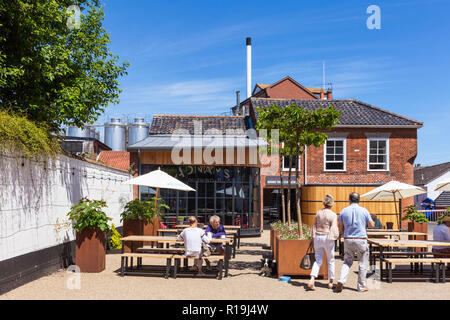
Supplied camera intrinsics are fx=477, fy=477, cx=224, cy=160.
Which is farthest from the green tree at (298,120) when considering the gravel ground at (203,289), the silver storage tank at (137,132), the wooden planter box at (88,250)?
the silver storage tank at (137,132)

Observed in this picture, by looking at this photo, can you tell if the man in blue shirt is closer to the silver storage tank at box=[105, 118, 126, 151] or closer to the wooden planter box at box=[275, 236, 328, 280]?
the wooden planter box at box=[275, 236, 328, 280]

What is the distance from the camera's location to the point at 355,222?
8680 millimetres

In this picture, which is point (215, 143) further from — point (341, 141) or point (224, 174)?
point (341, 141)

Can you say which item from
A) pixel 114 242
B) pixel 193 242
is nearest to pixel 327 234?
pixel 193 242

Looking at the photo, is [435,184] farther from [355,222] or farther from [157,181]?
[355,222]

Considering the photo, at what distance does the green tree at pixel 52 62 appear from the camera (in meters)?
Answer: 10.5

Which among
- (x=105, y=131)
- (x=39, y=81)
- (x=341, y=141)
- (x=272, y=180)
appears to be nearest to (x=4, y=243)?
(x=39, y=81)

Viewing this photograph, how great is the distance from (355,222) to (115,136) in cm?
4006

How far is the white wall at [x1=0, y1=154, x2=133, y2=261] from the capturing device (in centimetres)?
833

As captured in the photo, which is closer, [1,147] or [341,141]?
[1,147]

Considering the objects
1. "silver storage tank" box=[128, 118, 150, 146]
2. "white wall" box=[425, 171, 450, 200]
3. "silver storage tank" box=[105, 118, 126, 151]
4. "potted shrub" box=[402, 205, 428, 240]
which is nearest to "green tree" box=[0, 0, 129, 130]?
"potted shrub" box=[402, 205, 428, 240]

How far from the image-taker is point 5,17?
33.7 feet

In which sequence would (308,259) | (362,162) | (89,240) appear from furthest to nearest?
(362,162) < (89,240) < (308,259)
